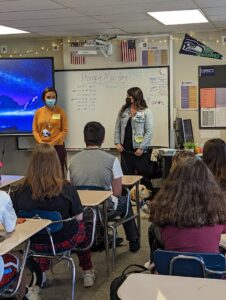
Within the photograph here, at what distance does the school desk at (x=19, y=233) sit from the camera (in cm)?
232

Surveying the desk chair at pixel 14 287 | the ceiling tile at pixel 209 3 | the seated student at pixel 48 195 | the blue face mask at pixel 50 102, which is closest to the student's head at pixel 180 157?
the seated student at pixel 48 195

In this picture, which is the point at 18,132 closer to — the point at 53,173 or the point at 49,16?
the point at 49,16

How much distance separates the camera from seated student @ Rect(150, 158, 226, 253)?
2258 millimetres

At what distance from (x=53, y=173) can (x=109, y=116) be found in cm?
374

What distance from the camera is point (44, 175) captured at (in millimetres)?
3020

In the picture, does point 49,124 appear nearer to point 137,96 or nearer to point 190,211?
point 137,96

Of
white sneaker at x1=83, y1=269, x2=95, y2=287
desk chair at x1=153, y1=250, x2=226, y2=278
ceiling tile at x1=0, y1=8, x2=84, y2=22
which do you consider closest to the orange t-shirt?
ceiling tile at x1=0, y1=8, x2=84, y2=22

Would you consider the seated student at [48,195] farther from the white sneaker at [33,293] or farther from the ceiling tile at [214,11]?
the ceiling tile at [214,11]

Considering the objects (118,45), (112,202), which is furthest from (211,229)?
(118,45)

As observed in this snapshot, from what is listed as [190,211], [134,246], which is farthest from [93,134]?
[190,211]

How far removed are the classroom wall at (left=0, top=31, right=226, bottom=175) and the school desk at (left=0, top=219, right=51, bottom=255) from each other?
13.8ft

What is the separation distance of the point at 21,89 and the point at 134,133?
6.05ft

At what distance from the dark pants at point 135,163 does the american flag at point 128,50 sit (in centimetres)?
142

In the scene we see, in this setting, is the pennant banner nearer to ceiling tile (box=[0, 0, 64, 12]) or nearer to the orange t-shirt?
the orange t-shirt
